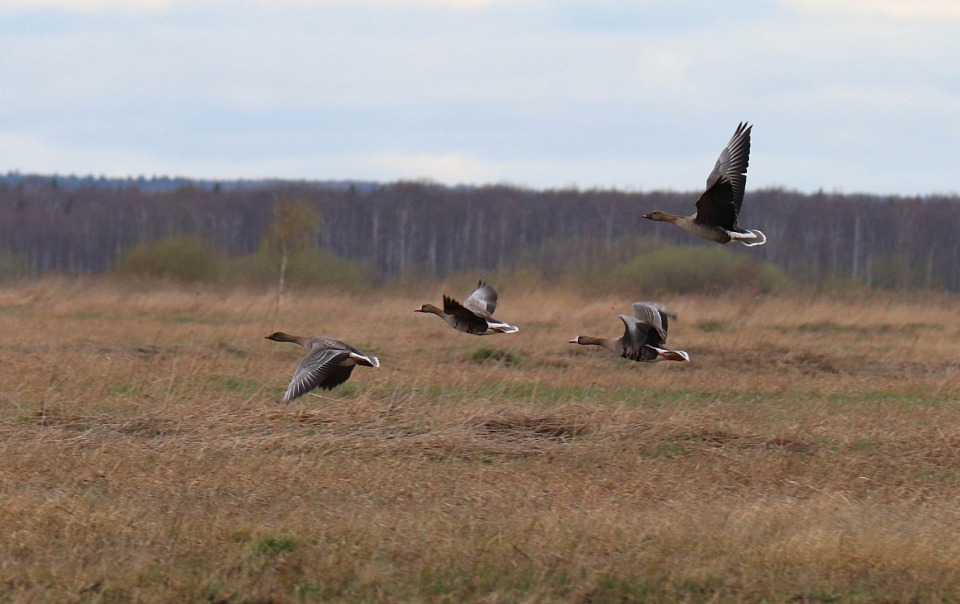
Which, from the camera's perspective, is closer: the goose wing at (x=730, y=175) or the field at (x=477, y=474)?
the field at (x=477, y=474)

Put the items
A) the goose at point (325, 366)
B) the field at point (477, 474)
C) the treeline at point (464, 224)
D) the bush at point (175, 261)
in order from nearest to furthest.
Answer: the field at point (477, 474) → the goose at point (325, 366) → the bush at point (175, 261) → the treeline at point (464, 224)

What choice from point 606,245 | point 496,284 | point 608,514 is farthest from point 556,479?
point 606,245

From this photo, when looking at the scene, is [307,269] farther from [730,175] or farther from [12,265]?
[730,175]

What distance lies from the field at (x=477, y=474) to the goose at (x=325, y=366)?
1.76 ft

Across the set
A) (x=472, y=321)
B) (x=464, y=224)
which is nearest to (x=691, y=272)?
(x=472, y=321)

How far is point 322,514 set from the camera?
746 cm

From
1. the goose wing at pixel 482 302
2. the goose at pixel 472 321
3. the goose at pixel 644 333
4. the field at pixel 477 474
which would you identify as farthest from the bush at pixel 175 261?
the goose at pixel 644 333

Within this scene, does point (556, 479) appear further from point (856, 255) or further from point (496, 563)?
point (856, 255)

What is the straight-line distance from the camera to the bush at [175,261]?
40.2m

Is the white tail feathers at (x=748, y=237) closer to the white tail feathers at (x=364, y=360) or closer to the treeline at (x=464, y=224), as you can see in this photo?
the white tail feathers at (x=364, y=360)

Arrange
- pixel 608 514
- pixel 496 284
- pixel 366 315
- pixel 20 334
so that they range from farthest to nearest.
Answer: pixel 496 284, pixel 366 315, pixel 20 334, pixel 608 514

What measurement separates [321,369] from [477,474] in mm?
1355

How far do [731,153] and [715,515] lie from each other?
4.07m

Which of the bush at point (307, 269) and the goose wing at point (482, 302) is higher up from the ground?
the goose wing at point (482, 302)
